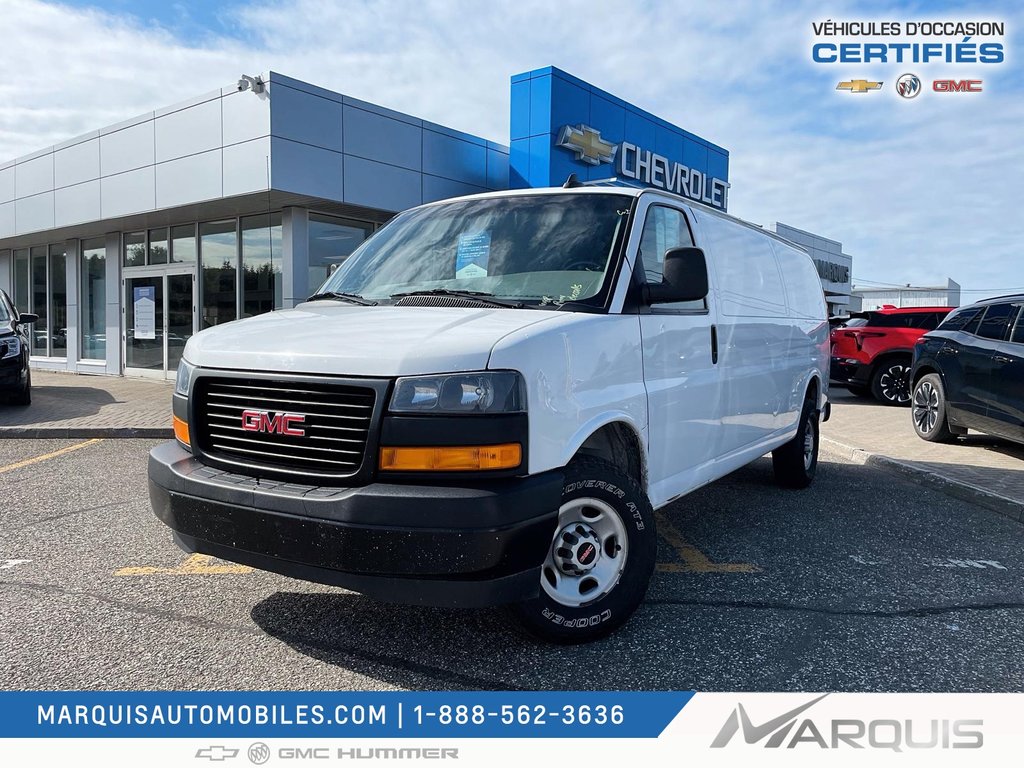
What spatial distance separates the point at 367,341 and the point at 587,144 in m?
13.1

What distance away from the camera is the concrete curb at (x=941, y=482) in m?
6.06

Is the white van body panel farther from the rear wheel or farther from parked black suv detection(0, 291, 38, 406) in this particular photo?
parked black suv detection(0, 291, 38, 406)

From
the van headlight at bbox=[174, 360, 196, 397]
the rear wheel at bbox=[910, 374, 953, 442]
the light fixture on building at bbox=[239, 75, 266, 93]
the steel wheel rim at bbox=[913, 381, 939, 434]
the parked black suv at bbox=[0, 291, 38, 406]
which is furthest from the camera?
the light fixture on building at bbox=[239, 75, 266, 93]

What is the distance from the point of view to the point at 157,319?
16656 millimetres

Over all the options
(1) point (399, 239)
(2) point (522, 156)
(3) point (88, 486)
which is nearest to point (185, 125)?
(2) point (522, 156)

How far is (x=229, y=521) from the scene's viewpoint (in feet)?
9.95

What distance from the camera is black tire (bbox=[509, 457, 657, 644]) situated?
3156 millimetres

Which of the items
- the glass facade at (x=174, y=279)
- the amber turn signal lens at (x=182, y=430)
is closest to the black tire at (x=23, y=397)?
the glass facade at (x=174, y=279)

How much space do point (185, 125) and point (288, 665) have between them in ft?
43.2

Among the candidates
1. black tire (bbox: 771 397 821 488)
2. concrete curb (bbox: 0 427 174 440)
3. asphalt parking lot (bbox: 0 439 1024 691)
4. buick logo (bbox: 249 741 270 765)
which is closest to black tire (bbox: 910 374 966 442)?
black tire (bbox: 771 397 821 488)

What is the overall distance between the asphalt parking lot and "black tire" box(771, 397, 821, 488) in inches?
40.4

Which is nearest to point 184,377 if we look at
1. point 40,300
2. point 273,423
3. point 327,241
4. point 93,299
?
point 273,423

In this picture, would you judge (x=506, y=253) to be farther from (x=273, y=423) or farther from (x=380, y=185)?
(x=380, y=185)

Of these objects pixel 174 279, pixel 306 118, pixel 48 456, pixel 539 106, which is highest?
pixel 539 106
